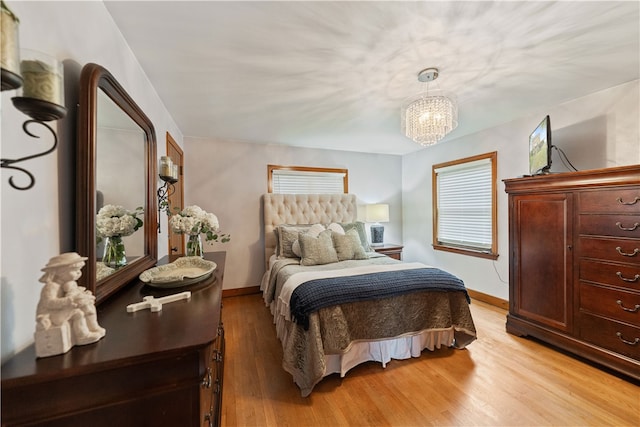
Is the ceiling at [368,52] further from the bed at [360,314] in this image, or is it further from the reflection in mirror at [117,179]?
the bed at [360,314]

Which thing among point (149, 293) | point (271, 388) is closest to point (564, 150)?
point (271, 388)

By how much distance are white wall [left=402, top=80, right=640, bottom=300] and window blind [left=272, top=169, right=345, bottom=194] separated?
1421 millimetres

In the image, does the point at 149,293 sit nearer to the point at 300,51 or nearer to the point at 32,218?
the point at 32,218

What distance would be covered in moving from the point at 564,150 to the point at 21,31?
3.96 metres

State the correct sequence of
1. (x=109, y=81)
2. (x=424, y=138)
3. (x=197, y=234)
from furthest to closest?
(x=424, y=138), (x=197, y=234), (x=109, y=81)

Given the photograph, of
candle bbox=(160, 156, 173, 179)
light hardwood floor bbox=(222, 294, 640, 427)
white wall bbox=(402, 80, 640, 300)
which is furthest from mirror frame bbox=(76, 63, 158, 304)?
white wall bbox=(402, 80, 640, 300)

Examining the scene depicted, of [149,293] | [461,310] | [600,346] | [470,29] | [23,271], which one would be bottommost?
[600,346]

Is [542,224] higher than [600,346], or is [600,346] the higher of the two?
[542,224]

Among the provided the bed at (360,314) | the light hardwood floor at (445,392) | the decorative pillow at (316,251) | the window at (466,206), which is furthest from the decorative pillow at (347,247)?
the window at (466,206)

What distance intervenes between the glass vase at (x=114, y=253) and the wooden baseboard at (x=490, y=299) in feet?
12.9

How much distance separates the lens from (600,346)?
6.59 feet

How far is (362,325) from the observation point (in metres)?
2.04

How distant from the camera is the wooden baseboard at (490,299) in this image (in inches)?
128

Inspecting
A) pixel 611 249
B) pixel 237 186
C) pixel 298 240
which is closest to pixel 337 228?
pixel 298 240
